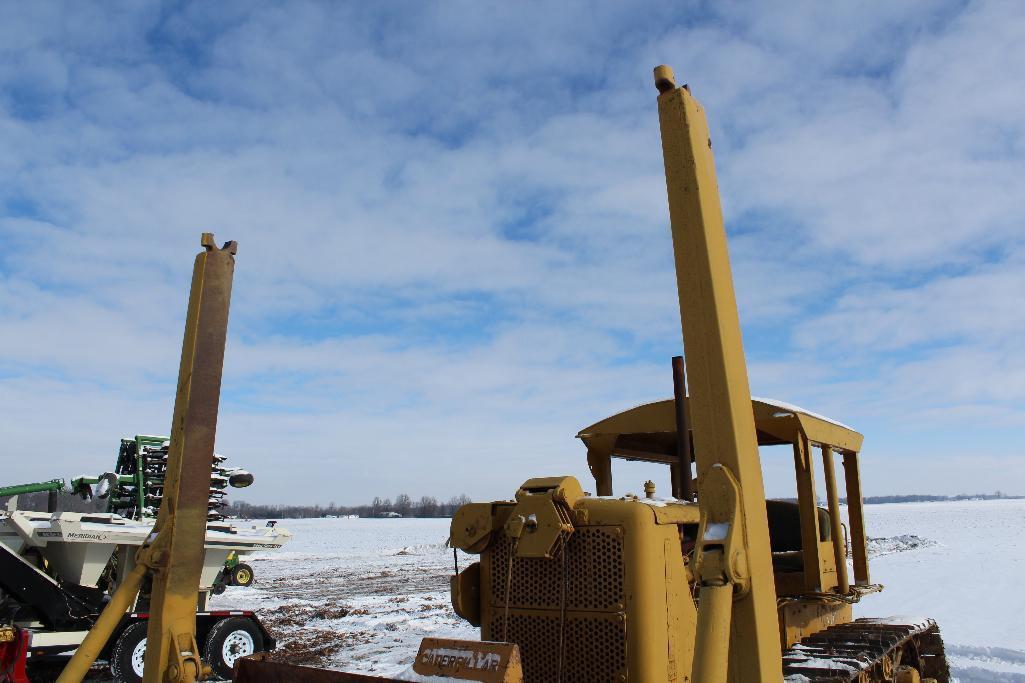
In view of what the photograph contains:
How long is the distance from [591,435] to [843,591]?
2.06m

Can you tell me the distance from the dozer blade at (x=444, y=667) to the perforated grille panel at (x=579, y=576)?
54 centimetres

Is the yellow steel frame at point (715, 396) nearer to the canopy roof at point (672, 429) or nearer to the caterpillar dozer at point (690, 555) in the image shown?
the caterpillar dozer at point (690, 555)

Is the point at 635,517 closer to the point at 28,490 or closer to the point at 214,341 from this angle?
the point at 214,341

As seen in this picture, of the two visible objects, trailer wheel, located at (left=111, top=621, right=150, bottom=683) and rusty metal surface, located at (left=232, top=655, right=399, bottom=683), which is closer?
rusty metal surface, located at (left=232, top=655, right=399, bottom=683)

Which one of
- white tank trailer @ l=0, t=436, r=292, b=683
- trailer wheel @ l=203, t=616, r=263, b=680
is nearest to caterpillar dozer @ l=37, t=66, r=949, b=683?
white tank trailer @ l=0, t=436, r=292, b=683

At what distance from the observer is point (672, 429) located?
546 centimetres

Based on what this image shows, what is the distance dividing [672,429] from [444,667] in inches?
103

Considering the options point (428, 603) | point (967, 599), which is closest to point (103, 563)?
point (428, 603)

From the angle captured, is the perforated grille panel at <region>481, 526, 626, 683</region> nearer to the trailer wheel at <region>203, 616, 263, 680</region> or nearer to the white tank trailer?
the white tank trailer

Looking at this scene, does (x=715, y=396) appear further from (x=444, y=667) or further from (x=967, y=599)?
(x=967, y=599)

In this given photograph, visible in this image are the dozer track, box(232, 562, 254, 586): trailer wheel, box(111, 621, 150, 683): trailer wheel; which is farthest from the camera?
box(232, 562, 254, 586): trailer wheel

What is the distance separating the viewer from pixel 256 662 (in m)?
3.60

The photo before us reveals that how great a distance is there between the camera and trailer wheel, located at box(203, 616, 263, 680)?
9.60m

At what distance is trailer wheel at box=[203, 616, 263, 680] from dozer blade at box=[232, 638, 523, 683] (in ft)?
21.8
